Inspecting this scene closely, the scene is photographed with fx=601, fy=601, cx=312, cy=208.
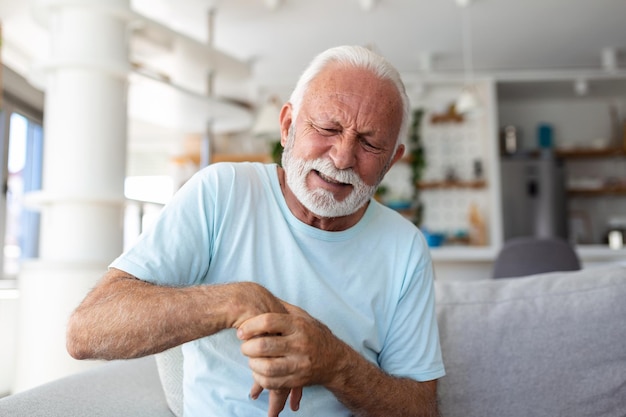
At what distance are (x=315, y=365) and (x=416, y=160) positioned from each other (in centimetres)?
589

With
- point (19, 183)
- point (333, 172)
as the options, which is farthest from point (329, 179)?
point (19, 183)

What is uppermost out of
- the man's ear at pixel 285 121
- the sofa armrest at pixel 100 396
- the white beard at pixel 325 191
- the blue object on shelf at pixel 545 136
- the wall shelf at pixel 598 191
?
the blue object on shelf at pixel 545 136

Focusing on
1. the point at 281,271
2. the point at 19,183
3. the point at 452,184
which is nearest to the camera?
the point at 281,271

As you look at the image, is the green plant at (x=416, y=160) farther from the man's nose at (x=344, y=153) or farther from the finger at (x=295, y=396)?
the finger at (x=295, y=396)

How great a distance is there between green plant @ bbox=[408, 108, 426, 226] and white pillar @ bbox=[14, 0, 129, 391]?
4.19m

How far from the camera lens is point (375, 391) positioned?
1.10m

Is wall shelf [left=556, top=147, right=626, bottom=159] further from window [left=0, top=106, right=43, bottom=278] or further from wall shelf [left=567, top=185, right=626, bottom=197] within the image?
window [left=0, top=106, right=43, bottom=278]

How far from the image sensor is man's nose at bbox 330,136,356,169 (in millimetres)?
1202

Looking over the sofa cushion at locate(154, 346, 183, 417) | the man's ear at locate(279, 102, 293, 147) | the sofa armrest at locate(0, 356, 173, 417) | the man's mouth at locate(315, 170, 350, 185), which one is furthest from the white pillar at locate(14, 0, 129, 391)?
the man's mouth at locate(315, 170, 350, 185)

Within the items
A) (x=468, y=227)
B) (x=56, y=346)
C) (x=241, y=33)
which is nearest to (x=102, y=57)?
(x=56, y=346)

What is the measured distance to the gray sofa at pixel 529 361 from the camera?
1337 mm

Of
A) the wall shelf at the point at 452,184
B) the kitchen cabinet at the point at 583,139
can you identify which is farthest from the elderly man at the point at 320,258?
the kitchen cabinet at the point at 583,139

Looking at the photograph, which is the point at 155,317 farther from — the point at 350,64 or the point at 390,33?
the point at 390,33

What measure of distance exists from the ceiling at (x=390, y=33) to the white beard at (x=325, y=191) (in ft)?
10.5
